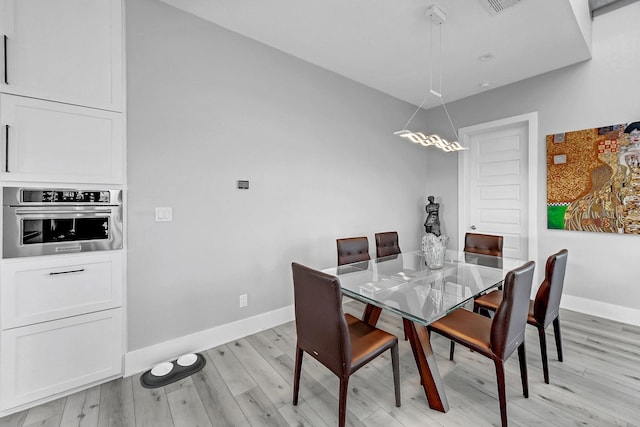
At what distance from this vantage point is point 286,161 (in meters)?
2.97

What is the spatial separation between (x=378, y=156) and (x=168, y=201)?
2799 mm

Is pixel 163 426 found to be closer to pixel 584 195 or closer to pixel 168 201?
pixel 168 201

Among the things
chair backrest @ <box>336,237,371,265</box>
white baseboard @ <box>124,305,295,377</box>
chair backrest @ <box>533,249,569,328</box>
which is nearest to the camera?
chair backrest @ <box>533,249,569,328</box>

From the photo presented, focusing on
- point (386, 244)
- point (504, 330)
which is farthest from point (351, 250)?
point (504, 330)

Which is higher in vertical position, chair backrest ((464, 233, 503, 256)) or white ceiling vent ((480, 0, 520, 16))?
white ceiling vent ((480, 0, 520, 16))

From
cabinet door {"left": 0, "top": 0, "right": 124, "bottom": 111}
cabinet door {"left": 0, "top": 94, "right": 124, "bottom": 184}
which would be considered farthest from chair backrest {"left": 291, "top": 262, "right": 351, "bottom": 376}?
cabinet door {"left": 0, "top": 0, "right": 124, "bottom": 111}

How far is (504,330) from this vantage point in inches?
59.5

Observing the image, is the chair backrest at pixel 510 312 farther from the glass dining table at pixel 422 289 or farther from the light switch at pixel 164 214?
the light switch at pixel 164 214

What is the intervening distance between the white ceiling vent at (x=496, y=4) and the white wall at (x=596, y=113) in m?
1.75

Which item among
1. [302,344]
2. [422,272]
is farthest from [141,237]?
[422,272]

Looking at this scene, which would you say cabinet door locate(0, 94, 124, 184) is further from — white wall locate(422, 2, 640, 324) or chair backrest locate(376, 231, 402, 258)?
white wall locate(422, 2, 640, 324)

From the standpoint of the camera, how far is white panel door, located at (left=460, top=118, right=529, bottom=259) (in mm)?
3701

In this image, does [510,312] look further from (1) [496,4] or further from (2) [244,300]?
(1) [496,4]

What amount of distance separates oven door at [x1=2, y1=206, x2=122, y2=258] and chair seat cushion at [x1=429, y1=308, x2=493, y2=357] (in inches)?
92.4
